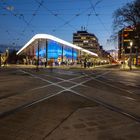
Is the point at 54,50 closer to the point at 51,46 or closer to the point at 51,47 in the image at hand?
the point at 51,47

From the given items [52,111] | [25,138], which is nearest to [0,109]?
[52,111]

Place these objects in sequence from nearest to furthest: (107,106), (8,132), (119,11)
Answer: (8,132), (107,106), (119,11)

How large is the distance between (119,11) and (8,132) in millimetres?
58086

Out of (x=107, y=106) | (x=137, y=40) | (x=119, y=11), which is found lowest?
(x=107, y=106)

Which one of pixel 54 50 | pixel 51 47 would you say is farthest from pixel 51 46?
pixel 54 50

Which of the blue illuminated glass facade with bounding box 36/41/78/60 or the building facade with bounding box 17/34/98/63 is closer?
the building facade with bounding box 17/34/98/63

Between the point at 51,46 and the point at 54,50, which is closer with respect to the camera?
the point at 51,46

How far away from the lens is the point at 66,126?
7656 mm

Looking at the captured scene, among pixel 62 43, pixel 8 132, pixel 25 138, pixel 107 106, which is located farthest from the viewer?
pixel 62 43

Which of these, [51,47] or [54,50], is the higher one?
[51,47]

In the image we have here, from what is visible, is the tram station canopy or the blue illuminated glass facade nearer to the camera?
the tram station canopy

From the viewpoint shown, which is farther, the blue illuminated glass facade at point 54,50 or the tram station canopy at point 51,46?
the blue illuminated glass facade at point 54,50

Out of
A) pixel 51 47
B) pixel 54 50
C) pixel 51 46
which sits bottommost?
pixel 54 50

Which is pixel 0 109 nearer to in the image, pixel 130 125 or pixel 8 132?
pixel 8 132
